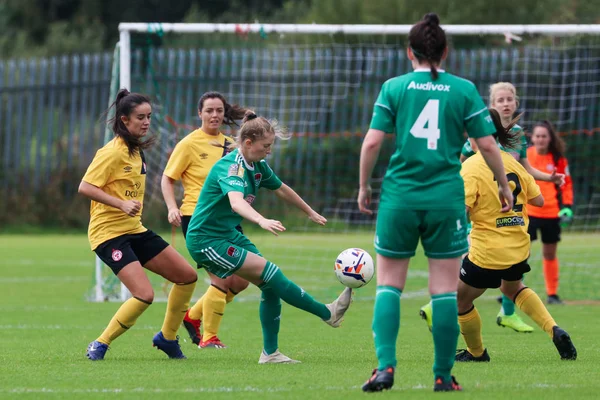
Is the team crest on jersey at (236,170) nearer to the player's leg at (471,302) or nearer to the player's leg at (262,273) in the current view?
the player's leg at (262,273)

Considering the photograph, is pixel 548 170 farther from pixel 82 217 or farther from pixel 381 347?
pixel 82 217

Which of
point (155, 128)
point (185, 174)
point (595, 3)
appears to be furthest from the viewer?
point (595, 3)

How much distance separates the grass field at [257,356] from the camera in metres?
5.59

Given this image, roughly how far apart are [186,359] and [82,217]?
1632cm

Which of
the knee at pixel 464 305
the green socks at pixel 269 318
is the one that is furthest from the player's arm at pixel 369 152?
the knee at pixel 464 305

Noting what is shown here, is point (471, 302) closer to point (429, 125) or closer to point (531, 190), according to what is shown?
point (531, 190)

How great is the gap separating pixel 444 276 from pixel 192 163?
3593mm

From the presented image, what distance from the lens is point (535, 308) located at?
7.08m

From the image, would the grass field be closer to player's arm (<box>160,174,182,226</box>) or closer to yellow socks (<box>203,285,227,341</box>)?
yellow socks (<box>203,285,227,341</box>)

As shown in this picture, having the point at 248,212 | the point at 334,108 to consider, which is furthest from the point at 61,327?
the point at 334,108

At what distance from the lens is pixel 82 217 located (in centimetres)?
2302

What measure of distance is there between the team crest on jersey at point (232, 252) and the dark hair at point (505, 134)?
1.85 meters

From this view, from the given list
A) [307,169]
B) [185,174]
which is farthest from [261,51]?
[185,174]

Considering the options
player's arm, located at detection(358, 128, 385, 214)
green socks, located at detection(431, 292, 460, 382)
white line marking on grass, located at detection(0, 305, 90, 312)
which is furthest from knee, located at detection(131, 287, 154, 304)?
white line marking on grass, located at detection(0, 305, 90, 312)
